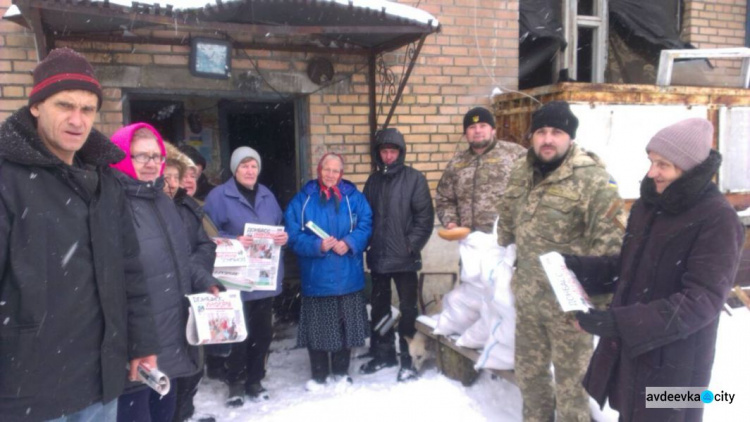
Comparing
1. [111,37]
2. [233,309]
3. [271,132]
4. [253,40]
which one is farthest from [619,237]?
[271,132]

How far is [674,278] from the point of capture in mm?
2020

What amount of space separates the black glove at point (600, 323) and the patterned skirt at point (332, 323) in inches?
81.6

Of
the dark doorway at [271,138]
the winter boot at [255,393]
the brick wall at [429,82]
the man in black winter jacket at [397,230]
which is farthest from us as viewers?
the dark doorway at [271,138]

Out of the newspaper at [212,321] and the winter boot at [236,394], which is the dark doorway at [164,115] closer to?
the winter boot at [236,394]

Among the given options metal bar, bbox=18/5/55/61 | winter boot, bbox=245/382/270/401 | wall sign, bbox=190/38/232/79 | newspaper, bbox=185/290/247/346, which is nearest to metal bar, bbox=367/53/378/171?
wall sign, bbox=190/38/232/79

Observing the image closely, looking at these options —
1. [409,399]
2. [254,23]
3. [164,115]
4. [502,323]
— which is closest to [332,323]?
[409,399]

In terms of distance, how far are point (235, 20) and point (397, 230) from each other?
6.30 feet

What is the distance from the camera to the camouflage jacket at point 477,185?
388 cm

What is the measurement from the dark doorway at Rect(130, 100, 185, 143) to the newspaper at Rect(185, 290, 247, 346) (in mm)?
4285

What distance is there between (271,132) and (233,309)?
493 cm

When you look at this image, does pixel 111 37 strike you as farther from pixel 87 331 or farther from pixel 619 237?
pixel 619 237

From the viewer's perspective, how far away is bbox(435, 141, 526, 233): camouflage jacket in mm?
3883

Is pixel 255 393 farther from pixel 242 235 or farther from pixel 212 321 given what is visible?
pixel 212 321

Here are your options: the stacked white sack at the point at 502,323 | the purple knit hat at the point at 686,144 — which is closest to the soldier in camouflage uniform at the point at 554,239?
the stacked white sack at the point at 502,323
